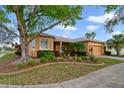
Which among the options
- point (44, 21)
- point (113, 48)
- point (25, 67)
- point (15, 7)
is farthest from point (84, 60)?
point (113, 48)

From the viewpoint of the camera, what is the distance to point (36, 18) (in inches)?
574

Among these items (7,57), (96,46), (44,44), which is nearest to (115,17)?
(44,44)

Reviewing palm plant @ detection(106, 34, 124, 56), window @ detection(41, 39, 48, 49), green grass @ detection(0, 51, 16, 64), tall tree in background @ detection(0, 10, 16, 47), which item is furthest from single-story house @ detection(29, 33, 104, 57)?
palm plant @ detection(106, 34, 124, 56)

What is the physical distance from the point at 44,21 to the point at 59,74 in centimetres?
590

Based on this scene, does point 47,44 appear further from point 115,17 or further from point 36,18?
point 115,17

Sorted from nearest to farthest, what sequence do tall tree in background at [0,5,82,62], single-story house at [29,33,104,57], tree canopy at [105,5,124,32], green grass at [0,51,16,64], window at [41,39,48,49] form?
1. tree canopy at [105,5,124,32]
2. tall tree in background at [0,5,82,62]
3. green grass at [0,51,16,64]
4. single-story house at [29,33,104,57]
5. window at [41,39,48,49]

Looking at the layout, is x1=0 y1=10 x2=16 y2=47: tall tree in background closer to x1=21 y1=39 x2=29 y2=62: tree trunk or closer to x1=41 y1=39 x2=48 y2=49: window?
x1=21 y1=39 x2=29 y2=62: tree trunk

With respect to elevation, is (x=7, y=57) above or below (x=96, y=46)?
below

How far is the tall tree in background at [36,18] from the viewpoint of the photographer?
12766 millimetres

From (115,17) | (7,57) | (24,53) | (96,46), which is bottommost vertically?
(7,57)

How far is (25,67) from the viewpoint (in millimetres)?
11758

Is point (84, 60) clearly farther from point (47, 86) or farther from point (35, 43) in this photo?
point (47, 86)

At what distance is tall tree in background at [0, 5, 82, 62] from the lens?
12766mm
